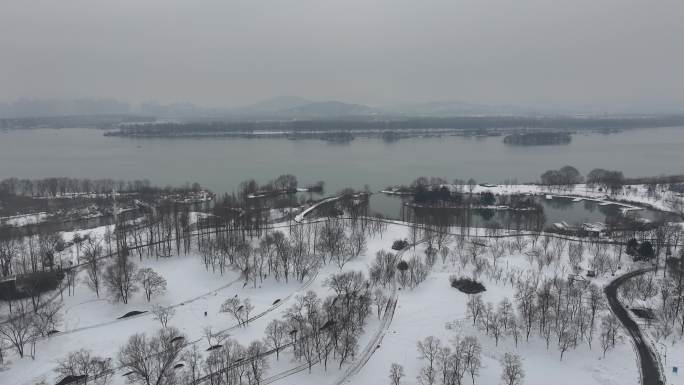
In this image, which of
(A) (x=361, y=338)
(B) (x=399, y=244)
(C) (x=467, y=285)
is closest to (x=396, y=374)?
(A) (x=361, y=338)

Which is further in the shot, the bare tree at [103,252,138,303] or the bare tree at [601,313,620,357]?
the bare tree at [103,252,138,303]

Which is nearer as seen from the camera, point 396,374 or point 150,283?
point 396,374

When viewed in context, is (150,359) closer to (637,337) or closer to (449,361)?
(449,361)

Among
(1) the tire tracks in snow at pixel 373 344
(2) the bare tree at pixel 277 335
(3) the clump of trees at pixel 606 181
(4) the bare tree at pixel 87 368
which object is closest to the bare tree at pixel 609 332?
(1) the tire tracks in snow at pixel 373 344

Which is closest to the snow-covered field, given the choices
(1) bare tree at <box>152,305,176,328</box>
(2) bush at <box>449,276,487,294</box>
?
(1) bare tree at <box>152,305,176,328</box>

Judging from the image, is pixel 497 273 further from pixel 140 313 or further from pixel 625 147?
pixel 625 147

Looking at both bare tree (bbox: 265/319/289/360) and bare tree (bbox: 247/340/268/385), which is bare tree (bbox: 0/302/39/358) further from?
bare tree (bbox: 265/319/289/360)

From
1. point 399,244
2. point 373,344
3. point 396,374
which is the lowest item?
point 373,344
